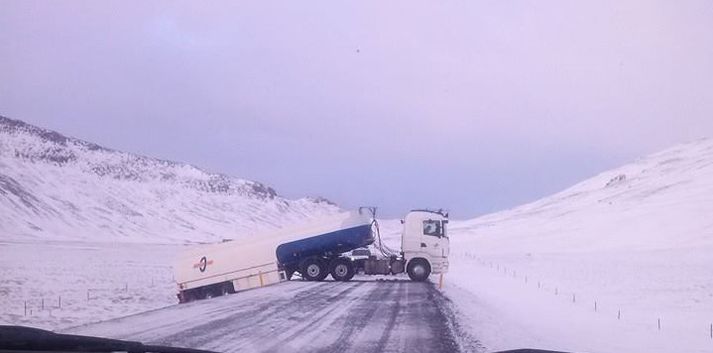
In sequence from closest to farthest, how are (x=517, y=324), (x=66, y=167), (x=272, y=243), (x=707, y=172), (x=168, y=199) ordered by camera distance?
(x=517, y=324) → (x=272, y=243) → (x=168, y=199) → (x=66, y=167) → (x=707, y=172)

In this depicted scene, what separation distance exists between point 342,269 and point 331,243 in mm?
1827

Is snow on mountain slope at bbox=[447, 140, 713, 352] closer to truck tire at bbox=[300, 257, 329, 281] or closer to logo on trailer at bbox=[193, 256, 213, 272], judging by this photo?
truck tire at bbox=[300, 257, 329, 281]

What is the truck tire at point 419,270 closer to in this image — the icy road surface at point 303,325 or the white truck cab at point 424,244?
the white truck cab at point 424,244

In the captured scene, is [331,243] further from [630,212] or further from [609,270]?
[630,212]

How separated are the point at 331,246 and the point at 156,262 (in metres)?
17.0

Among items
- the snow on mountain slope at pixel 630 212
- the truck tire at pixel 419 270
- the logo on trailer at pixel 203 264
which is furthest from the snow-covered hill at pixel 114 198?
the snow on mountain slope at pixel 630 212

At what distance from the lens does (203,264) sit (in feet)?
85.9

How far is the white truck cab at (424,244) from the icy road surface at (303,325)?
9957 mm

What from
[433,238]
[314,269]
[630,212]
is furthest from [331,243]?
[630,212]

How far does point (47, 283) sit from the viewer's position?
25.2 metres

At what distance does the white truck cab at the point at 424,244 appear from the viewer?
33594 millimetres

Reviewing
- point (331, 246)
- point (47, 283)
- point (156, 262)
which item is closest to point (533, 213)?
point (156, 262)

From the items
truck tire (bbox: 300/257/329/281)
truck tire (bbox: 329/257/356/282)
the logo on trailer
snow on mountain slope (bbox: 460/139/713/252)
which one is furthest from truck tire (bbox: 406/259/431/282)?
snow on mountain slope (bbox: 460/139/713/252)

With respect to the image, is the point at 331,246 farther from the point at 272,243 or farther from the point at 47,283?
the point at 47,283
